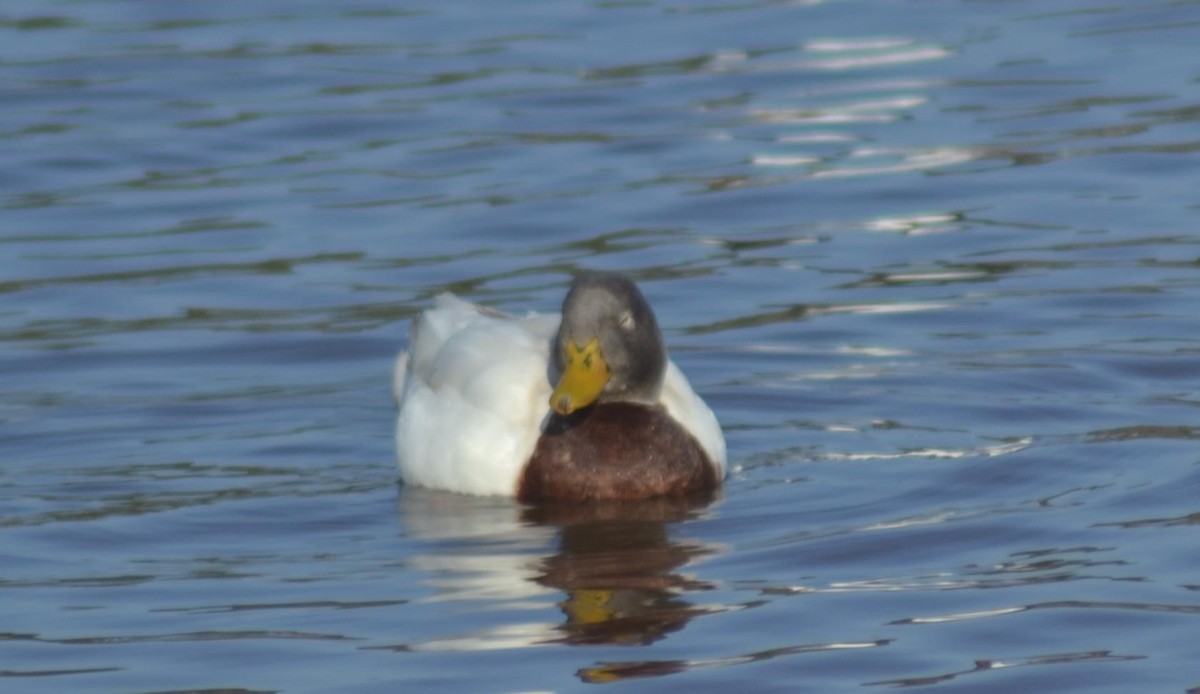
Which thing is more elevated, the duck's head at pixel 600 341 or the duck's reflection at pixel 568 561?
the duck's head at pixel 600 341

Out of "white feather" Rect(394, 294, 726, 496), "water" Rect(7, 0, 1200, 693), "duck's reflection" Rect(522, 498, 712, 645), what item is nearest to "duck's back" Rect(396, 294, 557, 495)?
"white feather" Rect(394, 294, 726, 496)

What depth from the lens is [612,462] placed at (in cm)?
900

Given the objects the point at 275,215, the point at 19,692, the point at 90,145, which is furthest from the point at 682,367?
the point at 90,145

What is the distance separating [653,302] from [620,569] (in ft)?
12.9

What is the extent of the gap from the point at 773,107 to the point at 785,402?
17.8ft

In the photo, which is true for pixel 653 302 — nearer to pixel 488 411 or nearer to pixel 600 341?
pixel 488 411

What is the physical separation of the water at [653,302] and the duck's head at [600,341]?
460 millimetres

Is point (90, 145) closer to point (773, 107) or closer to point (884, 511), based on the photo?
point (773, 107)

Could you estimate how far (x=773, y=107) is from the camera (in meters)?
15.4

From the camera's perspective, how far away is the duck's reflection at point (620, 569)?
7301 mm

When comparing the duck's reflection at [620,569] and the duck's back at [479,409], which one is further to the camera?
the duck's back at [479,409]

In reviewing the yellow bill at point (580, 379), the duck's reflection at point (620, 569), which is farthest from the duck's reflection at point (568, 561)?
the yellow bill at point (580, 379)

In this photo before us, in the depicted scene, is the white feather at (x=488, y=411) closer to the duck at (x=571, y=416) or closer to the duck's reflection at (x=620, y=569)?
the duck at (x=571, y=416)

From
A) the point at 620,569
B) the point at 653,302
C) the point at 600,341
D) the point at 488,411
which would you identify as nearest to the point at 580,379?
the point at 600,341
